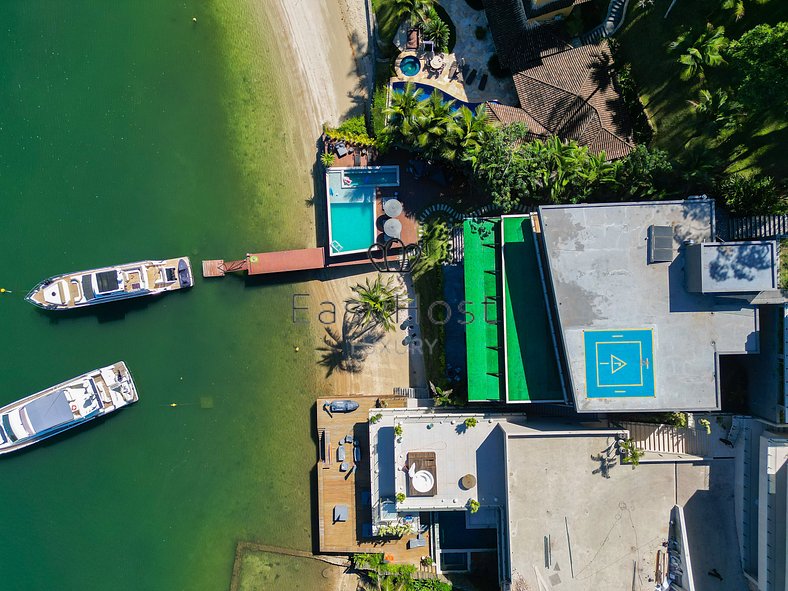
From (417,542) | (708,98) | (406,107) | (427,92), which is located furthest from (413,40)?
(417,542)

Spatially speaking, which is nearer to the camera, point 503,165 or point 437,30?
point 503,165

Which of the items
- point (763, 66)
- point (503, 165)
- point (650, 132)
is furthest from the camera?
point (650, 132)

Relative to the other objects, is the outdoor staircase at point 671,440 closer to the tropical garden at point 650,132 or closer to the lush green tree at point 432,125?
the tropical garden at point 650,132

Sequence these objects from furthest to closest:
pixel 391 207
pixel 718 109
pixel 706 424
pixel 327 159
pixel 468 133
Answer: pixel 327 159 < pixel 391 207 < pixel 468 133 < pixel 718 109 < pixel 706 424

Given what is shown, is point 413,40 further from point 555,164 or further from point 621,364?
point 621,364

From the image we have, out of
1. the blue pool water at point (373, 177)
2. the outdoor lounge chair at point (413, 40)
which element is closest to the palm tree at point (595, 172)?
the blue pool water at point (373, 177)

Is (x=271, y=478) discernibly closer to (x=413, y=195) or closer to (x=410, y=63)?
(x=413, y=195)

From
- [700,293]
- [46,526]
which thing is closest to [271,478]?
[46,526]
